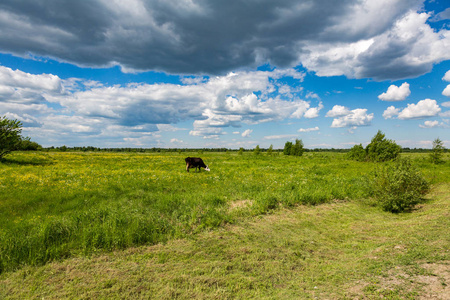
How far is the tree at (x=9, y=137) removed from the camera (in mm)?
28641

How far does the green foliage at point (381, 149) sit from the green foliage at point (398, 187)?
34.4 metres

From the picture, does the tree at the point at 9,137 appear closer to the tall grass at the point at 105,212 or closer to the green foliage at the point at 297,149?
the tall grass at the point at 105,212

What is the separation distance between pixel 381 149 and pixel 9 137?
6278 centimetres

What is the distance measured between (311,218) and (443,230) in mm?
4484

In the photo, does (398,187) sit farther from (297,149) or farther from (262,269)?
(297,149)

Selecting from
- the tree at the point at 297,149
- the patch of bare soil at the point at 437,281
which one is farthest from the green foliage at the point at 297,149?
the patch of bare soil at the point at 437,281

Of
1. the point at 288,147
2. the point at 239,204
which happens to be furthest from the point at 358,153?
the point at 239,204

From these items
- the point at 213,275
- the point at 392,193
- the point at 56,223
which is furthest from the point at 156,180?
the point at 392,193

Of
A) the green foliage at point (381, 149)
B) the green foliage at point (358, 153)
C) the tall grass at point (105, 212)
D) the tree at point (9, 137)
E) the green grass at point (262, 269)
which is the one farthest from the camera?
the green foliage at point (358, 153)

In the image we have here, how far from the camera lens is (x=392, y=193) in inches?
468

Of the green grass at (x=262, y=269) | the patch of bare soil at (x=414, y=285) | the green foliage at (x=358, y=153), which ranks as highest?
the green foliage at (x=358, y=153)

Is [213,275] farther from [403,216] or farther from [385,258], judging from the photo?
[403,216]

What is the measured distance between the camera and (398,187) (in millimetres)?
11898

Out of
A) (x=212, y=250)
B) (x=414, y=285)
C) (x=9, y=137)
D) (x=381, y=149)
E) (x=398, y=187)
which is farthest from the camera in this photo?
(x=381, y=149)
